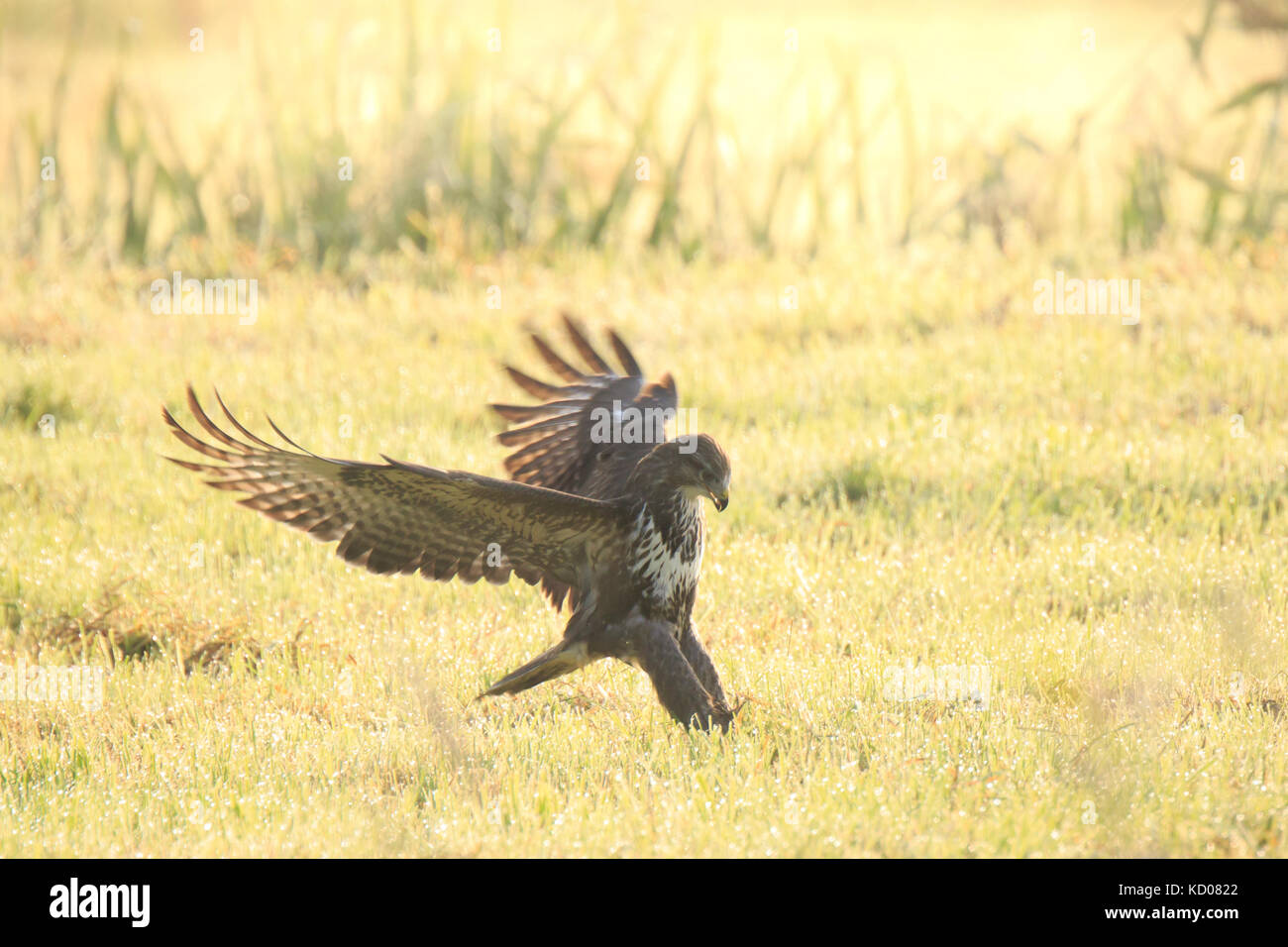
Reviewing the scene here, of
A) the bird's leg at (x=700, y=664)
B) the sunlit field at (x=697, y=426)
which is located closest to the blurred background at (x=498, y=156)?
the sunlit field at (x=697, y=426)

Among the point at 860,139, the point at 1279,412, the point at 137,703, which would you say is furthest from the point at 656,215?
the point at 137,703

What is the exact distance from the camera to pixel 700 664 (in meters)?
5.29

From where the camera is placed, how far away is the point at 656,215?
12.6 metres

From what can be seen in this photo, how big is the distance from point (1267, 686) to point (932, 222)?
7.34m

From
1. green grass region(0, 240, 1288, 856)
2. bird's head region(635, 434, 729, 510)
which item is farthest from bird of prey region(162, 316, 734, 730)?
green grass region(0, 240, 1288, 856)

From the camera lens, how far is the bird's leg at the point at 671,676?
499 centimetres

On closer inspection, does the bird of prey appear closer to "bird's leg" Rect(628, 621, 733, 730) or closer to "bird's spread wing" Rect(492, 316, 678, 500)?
"bird's leg" Rect(628, 621, 733, 730)

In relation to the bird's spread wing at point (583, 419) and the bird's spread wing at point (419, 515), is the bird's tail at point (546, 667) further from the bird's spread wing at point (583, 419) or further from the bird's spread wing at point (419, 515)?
the bird's spread wing at point (583, 419)

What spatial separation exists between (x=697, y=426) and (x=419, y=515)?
3.83 m

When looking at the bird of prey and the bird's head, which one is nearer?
the bird of prey

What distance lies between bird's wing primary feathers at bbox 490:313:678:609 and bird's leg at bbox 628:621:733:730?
651 millimetres

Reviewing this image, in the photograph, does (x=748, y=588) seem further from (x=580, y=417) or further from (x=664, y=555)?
(x=664, y=555)

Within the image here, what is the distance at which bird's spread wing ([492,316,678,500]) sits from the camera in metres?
5.73

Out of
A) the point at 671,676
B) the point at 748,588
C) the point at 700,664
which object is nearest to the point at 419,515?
the point at 671,676
